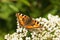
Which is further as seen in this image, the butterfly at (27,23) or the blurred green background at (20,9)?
the blurred green background at (20,9)

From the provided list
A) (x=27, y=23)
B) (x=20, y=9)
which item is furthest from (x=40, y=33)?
(x=20, y=9)

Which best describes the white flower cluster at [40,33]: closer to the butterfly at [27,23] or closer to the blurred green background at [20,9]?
the butterfly at [27,23]

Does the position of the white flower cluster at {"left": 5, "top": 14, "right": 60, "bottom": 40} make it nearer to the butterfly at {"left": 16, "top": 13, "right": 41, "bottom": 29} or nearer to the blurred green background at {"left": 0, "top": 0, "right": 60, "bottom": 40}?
the butterfly at {"left": 16, "top": 13, "right": 41, "bottom": 29}

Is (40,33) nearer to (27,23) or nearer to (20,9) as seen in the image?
(27,23)

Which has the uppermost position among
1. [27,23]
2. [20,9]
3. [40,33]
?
[20,9]

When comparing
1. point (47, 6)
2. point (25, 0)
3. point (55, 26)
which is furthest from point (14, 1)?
point (55, 26)

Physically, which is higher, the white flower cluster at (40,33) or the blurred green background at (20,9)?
the blurred green background at (20,9)

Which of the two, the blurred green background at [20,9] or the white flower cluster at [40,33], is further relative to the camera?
the blurred green background at [20,9]

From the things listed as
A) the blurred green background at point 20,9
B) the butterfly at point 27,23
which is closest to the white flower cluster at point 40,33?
the butterfly at point 27,23
